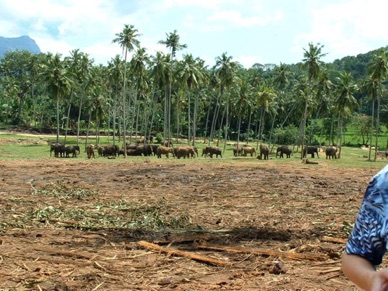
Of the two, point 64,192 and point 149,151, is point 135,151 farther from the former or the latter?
point 64,192

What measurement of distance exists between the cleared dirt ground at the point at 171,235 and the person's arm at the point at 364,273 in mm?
5356

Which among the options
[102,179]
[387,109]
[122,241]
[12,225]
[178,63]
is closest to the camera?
[122,241]

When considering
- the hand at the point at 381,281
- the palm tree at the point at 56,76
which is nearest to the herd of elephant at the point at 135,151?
the palm tree at the point at 56,76

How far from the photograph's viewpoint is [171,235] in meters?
10.7

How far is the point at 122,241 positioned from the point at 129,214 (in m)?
3.25

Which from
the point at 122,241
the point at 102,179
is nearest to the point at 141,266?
the point at 122,241

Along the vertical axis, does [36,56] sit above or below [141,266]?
above

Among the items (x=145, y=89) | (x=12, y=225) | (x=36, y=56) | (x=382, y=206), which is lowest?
(x=12, y=225)

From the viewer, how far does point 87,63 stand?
60656mm

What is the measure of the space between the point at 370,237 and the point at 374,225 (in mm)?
61

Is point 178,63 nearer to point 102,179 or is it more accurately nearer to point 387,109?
point 102,179

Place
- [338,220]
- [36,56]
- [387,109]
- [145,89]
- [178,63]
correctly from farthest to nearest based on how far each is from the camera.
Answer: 1. [36,56]
2. [387,109]
3. [145,89]
4. [178,63]
5. [338,220]

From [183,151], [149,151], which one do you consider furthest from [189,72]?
[183,151]

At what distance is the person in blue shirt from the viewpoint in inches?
78.5
